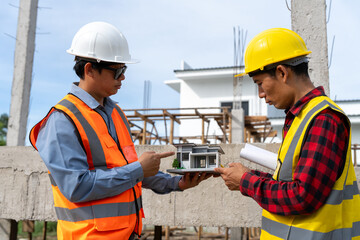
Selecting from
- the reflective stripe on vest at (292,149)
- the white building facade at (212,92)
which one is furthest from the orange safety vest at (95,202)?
the white building facade at (212,92)

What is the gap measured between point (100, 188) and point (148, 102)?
1796cm

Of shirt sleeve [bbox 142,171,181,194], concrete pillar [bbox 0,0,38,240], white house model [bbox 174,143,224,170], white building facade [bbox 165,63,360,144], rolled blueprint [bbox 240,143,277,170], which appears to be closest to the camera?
rolled blueprint [bbox 240,143,277,170]

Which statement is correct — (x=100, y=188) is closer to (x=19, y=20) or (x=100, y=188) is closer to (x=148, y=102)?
(x=19, y=20)

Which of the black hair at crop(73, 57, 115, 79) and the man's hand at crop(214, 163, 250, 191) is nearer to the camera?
the man's hand at crop(214, 163, 250, 191)

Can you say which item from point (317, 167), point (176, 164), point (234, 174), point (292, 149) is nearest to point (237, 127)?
point (176, 164)

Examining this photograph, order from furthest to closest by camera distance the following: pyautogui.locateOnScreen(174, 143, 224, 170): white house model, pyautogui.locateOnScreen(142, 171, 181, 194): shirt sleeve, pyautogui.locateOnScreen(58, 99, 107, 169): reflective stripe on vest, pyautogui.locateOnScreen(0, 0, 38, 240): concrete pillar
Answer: pyautogui.locateOnScreen(0, 0, 38, 240): concrete pillar < pyautogui.locateOnScreen(142, 171, 181, 194): shirt sleeve < pyautogui.locateOnScreen(174, 143, 224, 170): white house model < pyautogui.locateOnScreen(58, 99, 107, 169): reflective stripe on vest

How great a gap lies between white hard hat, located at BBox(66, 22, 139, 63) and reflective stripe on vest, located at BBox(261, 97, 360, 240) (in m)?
1.22

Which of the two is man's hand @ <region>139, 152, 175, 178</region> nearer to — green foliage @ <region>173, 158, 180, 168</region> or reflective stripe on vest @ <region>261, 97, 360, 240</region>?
green foliage @ <region>173, 158, 180, 168</region>

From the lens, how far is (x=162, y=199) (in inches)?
166

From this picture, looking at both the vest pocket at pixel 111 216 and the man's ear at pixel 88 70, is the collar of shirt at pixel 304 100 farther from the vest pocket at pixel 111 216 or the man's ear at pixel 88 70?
the man's ear at pixel 88 70

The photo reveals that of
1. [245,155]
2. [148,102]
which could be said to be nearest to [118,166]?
[245,155]

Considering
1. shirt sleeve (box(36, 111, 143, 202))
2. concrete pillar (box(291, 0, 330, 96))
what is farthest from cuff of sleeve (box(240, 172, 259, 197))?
concrete pillar (box(291, 0, 330, 96))

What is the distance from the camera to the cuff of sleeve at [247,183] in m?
1.91

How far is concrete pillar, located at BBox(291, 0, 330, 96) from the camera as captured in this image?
12.8ft
